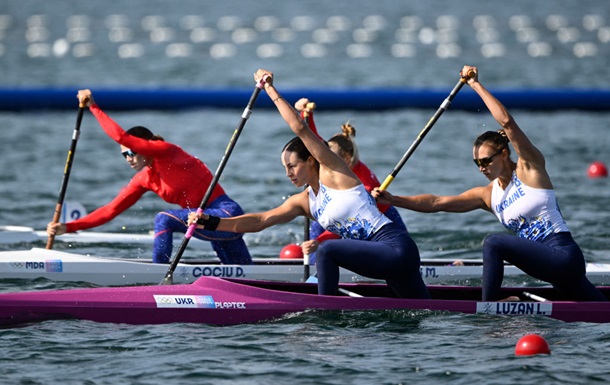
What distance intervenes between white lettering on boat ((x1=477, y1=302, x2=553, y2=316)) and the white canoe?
202cm

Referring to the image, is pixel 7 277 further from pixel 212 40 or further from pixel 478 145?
pixel 212 40

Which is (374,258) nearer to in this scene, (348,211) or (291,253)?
(348,211)

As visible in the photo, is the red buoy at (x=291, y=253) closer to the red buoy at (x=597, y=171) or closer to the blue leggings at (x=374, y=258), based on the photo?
the blue leggings at (x=374, y=258)

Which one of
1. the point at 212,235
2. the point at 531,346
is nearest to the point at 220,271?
the point at 212,235

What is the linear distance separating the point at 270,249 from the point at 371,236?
4.09 m

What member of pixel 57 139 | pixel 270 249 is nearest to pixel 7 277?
pixel 270 249

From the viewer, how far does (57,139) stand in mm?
20328

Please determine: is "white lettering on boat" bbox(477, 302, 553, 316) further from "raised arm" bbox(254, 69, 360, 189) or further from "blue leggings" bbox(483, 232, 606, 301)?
"raised arm" bbox(254, 69, 360, 189)

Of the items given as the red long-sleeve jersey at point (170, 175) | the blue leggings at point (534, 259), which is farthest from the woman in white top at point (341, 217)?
the red long-sleeve jersey at point (170, 175)

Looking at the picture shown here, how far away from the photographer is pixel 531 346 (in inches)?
281

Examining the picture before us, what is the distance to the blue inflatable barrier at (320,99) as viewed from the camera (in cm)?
2245

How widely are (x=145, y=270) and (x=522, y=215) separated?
10.7 ft

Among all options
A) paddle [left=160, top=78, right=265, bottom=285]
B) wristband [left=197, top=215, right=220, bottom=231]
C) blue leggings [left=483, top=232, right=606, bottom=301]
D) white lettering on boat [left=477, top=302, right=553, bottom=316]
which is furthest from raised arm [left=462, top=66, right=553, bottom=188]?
wristband [left=197, top=215, right=220, bottom=231]

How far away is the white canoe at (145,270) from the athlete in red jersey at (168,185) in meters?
0.16
